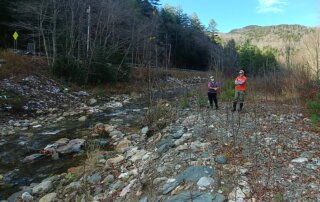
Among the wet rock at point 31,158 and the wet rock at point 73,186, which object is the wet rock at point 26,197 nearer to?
the wet rock at point 73,186

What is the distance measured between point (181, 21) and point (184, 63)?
476 inches

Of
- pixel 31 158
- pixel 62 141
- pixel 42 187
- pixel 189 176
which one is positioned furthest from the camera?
pixel 62 141

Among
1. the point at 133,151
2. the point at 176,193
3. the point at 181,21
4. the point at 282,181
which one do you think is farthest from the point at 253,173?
the point at 181,21

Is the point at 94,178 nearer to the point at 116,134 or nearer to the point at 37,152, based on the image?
the point at 37,152

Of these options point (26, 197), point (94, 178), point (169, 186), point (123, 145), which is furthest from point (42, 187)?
point (123, 145)

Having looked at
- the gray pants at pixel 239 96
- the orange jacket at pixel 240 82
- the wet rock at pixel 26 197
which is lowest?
the wet rock at pixel 26 197

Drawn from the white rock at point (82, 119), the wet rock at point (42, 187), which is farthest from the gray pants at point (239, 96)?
the wet rock at point (42, 187)

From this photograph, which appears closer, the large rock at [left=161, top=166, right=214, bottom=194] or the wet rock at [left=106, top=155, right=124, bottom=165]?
the large rock at [left=161, top=166, right=214, bottom=194]

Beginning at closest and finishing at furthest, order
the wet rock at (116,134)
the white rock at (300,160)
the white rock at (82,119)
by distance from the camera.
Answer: the white rock at (300,160), the wet rock at (116,134), the white rock at (82,119)

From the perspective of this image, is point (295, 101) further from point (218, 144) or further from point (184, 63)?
point (184, 63)

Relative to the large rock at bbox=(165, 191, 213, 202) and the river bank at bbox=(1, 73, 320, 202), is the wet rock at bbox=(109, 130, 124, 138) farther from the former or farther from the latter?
the large rock at bbox=(165, 191, 213, 202)

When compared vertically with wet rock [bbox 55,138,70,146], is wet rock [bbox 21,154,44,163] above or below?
below

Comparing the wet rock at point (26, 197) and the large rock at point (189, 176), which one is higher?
the large rock at point (189, 176)

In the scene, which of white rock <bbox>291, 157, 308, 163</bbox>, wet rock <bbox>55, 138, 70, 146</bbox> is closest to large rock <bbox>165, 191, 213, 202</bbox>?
white rock <bbox>291, 157, 308, 163</bbox>
